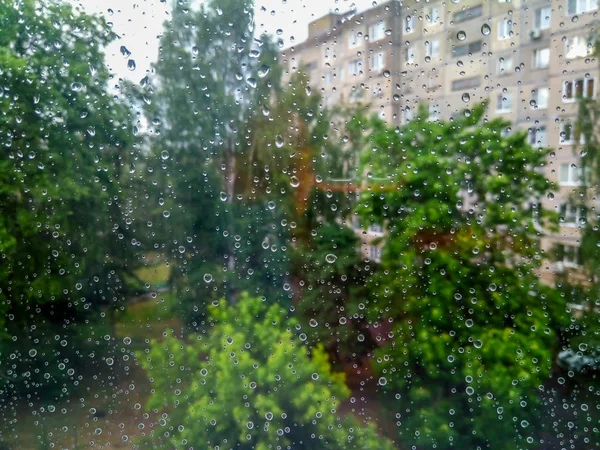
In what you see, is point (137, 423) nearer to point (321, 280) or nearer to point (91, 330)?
point (91, 330)

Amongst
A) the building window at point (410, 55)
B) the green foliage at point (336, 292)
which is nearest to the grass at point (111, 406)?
the green foliage at point (336, 292)

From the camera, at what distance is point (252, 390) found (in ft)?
3.59

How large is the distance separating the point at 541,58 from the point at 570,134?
0.53 ft

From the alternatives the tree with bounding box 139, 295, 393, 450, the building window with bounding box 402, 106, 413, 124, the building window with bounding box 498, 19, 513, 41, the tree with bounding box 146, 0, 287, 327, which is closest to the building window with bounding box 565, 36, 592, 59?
the building window with bounding box 498, 19, 513, 41

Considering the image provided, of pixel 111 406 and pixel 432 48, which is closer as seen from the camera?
pixel 432 48

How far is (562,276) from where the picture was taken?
1023 mm

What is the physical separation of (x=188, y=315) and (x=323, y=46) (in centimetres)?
67

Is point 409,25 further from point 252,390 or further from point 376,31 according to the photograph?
point 252,390

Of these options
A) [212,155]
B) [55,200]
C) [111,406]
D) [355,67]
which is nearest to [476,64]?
[355,67]

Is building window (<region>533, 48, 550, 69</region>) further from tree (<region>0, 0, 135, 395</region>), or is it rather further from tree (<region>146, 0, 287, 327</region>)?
tree (<region>0, 0, 135, 395</region>)

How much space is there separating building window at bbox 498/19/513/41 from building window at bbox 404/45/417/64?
6.7 inches

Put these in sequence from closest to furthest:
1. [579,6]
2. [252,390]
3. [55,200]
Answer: [579,6], [252,390], [55,200]

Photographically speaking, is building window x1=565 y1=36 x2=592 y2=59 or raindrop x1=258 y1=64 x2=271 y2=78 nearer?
building window x1=565 y1=36 x2=592 y2=59

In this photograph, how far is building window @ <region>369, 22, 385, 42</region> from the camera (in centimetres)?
107
